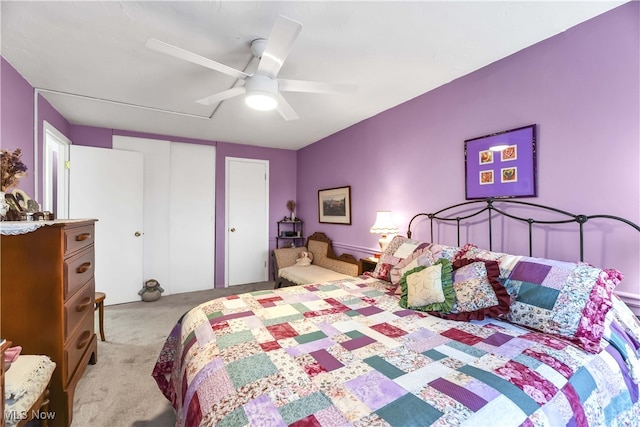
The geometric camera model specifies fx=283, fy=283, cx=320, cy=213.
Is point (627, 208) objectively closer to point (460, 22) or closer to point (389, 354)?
point (460, 22)

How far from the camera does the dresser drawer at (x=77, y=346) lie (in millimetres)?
1656

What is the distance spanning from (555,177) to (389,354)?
1.62m

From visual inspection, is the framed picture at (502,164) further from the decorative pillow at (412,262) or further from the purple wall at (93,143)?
the purple wall at (93,143)

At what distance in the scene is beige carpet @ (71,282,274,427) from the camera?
1748 mm

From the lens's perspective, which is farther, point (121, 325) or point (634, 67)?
point (121, 325)

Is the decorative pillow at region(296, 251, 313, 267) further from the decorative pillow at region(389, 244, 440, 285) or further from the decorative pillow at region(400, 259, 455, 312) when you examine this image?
the decorative pillow at region(400, 259, 455, 312)

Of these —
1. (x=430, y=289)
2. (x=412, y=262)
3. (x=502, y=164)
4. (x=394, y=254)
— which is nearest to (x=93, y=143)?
(x=394, y=254)

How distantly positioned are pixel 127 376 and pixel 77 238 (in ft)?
3.76

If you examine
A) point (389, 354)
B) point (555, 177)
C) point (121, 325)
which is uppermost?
point (555, 177)

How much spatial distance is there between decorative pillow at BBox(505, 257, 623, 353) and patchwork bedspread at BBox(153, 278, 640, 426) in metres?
0.06

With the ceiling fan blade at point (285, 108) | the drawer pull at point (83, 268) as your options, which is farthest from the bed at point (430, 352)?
the ceiling fan blade at point (285, 108)

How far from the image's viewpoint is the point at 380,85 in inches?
98.7

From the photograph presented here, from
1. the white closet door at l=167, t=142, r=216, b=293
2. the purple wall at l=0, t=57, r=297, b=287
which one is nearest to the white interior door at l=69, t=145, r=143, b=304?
the purple wall at l=0, t=57, r=297, b=287

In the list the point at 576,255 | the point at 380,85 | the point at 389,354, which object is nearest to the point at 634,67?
the point at 576,255
